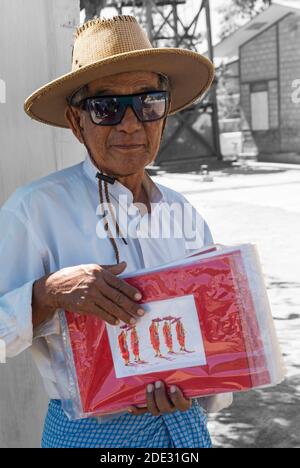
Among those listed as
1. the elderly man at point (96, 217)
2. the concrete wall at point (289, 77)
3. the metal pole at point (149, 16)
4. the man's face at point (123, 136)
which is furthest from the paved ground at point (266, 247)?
the metal pole at point (149, 16)

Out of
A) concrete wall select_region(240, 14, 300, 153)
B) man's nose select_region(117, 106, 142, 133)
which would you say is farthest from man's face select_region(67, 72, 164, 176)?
concrete wall select_region(240, 14, 300, 153)

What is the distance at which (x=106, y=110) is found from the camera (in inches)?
68.2

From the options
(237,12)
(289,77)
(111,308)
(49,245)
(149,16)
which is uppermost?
(237,12)

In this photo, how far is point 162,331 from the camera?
Answer: 161cm

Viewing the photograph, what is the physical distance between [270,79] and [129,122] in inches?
881

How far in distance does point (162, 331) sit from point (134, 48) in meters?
0.67

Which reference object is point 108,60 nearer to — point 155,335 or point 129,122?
point 129,122

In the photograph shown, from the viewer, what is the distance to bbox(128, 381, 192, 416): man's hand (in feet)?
5.25

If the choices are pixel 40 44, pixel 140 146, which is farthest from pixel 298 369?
pixel 140 146

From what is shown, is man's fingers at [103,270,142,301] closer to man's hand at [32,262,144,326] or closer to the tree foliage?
man's hand at [32,262,144,326]

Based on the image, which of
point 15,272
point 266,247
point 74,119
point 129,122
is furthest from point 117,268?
point 266,247

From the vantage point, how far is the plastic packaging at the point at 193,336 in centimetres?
159

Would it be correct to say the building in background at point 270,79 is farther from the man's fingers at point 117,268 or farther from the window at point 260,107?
the man's fingers at point 117,268

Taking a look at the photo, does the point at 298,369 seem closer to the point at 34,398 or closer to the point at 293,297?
the point at 293,297
